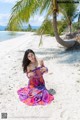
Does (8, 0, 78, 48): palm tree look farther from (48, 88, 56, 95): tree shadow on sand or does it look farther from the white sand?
(48, 88, 56, 95): tree shadow on sand

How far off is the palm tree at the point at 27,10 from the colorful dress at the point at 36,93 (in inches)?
186

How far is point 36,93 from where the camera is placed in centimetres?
646

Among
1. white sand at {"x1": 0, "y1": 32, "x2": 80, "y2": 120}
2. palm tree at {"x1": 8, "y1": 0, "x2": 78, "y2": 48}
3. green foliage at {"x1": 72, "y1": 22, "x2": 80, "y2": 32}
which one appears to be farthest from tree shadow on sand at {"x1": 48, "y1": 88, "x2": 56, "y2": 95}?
green foliage at {"x1": 72, "y1": 22, "x2": 80, "y2": 32}

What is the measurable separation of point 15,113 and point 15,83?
200cm

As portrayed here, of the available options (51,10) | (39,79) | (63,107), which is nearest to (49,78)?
(39,79)

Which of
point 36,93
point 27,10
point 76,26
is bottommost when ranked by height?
point 36,93

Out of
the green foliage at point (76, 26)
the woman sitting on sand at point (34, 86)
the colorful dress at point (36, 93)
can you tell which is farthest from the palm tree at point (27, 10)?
the green foliage at point (76, 26)

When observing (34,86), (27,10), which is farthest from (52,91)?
(27,10)

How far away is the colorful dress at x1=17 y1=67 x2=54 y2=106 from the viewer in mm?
6355

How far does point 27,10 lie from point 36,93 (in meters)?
5.65

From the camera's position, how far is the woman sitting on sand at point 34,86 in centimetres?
639

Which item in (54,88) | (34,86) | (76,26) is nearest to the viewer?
(34,86)

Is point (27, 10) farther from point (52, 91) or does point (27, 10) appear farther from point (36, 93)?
point (36, 93)

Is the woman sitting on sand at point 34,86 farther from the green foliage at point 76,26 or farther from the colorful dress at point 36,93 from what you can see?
the green foliage at point 76,26
